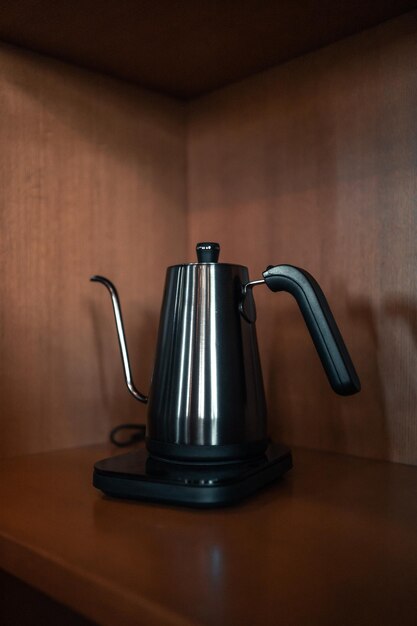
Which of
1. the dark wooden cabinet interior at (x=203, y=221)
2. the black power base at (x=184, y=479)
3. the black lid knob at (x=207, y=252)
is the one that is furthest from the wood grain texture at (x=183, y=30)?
the black power base at (x=184, y=479)

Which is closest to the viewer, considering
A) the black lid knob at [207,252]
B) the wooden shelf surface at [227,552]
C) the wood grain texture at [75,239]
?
the wooden shelf surface at [227,552]

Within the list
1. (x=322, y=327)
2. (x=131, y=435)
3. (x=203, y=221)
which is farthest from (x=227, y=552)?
(x=203, y=221)

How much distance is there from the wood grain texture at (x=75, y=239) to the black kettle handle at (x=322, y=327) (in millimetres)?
332

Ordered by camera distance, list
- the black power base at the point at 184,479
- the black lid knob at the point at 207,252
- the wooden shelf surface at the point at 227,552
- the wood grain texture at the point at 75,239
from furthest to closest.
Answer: the wood grain texture at the point at 75,239
the black lid knob at the point at 207,252
the black power base at the point at 184,479
the wooden shelf surface at the point at 227,552

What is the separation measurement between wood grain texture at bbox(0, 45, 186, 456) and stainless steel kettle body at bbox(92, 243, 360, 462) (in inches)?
8.6

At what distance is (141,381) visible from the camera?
3.02 feet

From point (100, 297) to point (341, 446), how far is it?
15.0 inches

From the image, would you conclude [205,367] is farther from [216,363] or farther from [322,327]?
[322,327]

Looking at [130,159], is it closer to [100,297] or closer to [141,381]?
[100,297]

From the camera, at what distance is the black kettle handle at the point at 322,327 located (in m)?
0.58

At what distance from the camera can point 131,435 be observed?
2.93 ft

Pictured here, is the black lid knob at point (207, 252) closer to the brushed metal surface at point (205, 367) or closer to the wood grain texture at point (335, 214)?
the brushed metal surface at point (205, 367)

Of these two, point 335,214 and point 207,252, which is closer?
point 207,252

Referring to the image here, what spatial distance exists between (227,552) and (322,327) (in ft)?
0.75
